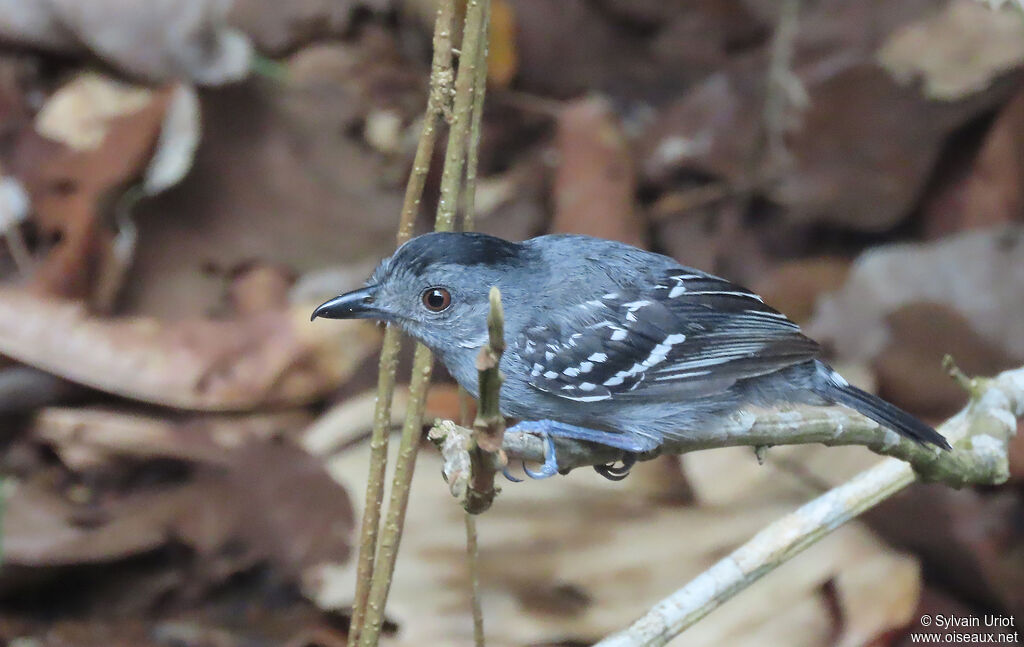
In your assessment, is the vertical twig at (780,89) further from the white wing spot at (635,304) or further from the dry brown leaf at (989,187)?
the white wing spot at (635,304)

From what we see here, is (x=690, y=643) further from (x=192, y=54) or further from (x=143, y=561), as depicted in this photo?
(x=192, y=54)

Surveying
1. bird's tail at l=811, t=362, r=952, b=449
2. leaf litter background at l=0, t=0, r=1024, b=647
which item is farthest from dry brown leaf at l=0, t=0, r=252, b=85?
bird's tail at l=811, t=362, r=952, b=449

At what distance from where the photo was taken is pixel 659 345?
9.09 ft

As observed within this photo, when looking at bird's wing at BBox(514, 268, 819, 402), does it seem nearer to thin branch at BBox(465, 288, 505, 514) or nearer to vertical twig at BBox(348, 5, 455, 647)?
vertical twig at BBox(348, 5, 455, 647)

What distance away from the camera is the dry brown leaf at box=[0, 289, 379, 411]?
420 cm

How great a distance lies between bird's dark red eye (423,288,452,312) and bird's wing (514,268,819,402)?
8.7 inches

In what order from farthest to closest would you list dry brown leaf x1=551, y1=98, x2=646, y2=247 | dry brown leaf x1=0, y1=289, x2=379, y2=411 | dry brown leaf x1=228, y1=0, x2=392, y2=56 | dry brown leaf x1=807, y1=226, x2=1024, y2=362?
1. dry brown leaf x1=228, y1=0, x2=392, y2=56
2. dry brown leaf x1=551, y1=98, x2=646, y2=247
3. dry brown leaf x1=807, y1=226, x2=1024, y2=362
4. dry brown leaf x1=0, y1=289, x2=379, y2=411

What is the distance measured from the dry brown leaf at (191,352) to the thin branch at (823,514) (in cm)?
240

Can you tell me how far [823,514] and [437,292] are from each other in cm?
124

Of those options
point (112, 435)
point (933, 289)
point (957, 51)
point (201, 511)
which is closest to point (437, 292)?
point (201, 511)

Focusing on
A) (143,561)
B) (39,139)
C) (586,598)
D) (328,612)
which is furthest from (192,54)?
(586,598)

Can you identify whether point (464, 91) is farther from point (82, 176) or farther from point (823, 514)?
point (82, 176)


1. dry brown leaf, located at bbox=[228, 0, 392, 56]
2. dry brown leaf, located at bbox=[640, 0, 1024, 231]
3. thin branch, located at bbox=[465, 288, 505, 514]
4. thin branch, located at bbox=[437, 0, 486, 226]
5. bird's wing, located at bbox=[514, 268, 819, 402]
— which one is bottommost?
thin branch, located at bbox=[465, 288, 505, 514]

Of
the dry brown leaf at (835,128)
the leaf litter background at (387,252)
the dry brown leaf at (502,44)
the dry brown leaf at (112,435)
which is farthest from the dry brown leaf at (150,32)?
the dry brown leaf at (835,128)
